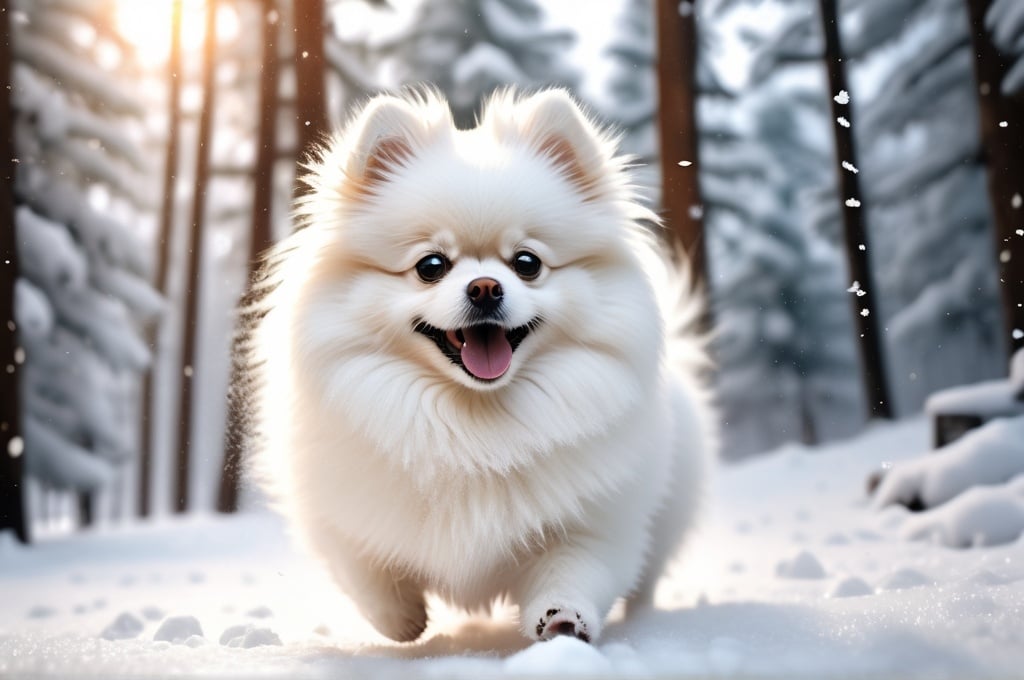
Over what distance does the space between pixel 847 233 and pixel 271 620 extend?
8.69ft

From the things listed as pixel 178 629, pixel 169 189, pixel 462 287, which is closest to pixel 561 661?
pixel 462 287

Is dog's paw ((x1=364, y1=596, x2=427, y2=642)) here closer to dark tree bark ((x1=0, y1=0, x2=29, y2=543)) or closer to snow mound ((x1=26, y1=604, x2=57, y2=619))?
snow mound ((x1=26, y1=604, x2=57, y2=619))

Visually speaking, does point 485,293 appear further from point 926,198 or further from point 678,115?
point 926,198

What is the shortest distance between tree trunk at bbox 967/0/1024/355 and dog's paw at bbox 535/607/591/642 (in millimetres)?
2037

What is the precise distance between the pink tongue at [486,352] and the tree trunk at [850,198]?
1768 mm

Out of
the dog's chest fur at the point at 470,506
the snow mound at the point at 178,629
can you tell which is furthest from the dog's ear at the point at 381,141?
the snow mound at the point at 178,629

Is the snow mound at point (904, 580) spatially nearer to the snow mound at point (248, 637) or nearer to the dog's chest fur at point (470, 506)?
the dog's chest fur at point (470, 506)

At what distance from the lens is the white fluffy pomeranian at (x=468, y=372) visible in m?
2.00

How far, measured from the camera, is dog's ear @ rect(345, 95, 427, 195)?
214 centimetres

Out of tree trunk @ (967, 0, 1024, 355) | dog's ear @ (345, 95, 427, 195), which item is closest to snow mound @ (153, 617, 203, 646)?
dog's ear @ (345, 95, 427, 195)

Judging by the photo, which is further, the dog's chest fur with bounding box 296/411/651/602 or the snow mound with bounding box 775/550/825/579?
the snow mound with bounding box 775/550/825/579

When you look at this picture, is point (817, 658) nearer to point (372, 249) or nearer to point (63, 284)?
point (372, 249)

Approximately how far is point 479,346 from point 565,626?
2.05 ft

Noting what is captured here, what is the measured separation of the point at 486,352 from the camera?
197 cm
